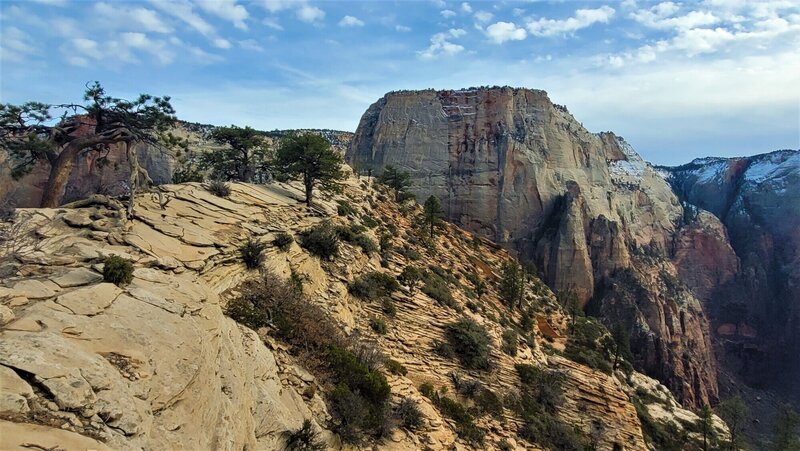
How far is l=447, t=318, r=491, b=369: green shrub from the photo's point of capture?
734 inches

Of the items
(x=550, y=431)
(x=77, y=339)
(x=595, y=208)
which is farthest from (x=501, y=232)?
(x=77, y=339)

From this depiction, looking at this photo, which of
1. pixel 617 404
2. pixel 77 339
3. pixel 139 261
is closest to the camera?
pixel 77 339

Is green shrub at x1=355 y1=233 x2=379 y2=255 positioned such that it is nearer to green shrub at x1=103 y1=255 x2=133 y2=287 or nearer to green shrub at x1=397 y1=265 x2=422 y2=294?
green shrub at x1=397 y1=265 x2=422 y2=294

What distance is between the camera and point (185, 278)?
9945mm

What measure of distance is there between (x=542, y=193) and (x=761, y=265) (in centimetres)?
5407

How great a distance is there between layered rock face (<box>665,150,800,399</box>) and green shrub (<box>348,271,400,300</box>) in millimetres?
81508

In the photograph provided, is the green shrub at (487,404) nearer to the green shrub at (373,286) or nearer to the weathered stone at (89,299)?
the green shrub at (373,286)

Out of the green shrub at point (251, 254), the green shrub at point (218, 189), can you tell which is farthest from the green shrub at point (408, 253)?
the green shrub at point (251, 254)

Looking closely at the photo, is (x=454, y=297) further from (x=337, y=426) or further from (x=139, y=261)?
(x=139, y=261)

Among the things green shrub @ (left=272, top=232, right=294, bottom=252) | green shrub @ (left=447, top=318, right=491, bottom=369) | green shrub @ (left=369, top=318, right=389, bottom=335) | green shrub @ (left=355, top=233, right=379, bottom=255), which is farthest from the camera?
green shrub @ (left=355, top=233, right=379, bottom=255)

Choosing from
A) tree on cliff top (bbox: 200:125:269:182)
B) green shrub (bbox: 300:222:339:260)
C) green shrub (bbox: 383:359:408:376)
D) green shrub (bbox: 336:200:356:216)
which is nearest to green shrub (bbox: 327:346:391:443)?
green shrub (bbox: 383:359:408:376)

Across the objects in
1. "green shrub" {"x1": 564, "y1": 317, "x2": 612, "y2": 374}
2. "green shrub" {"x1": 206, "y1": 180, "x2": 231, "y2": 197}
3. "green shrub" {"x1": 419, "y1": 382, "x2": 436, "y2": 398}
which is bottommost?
"green shrub" {"x1": 564, "y1": 317, "x2": 612, "y2": 374}

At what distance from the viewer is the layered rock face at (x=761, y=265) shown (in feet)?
246

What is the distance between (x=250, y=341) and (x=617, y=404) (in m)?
20.5
